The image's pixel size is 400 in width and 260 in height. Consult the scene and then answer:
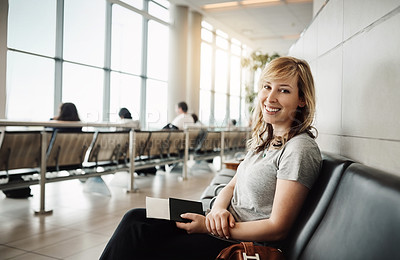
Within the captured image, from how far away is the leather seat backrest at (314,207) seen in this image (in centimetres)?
116

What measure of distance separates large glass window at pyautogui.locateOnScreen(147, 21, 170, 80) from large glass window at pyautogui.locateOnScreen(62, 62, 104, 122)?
85.7 inches

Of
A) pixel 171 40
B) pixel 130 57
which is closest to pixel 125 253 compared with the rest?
pixel 130 57

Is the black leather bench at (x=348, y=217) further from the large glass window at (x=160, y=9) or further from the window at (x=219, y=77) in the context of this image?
the window at (x=219, y=77)

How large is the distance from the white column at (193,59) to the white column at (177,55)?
2.02 ft

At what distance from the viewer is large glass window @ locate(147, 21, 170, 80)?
977cm

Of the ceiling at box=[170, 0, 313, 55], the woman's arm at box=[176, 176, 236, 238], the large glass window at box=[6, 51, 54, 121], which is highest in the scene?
the ceiling at box=[170, 0, 313, 55]

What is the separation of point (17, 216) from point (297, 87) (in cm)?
315

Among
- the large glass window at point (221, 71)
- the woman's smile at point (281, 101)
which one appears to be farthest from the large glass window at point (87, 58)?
the woman's smile at point (281, 101)

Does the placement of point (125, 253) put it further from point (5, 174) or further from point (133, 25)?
point (133, 25)

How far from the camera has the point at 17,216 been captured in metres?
3.36

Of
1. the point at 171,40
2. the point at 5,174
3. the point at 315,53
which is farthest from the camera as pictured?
the point at 171,40

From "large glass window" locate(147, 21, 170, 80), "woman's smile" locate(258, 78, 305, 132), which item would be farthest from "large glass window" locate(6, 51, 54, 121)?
"woman's smile" locate(258, 78, 305, 132)

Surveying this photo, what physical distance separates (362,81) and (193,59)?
9924 millimetres

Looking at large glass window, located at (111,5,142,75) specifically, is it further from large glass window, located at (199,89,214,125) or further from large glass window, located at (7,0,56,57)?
large glass window, located at (199,89,214,125)
